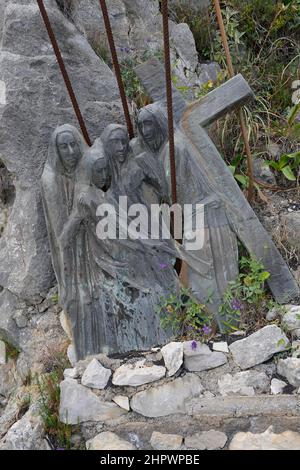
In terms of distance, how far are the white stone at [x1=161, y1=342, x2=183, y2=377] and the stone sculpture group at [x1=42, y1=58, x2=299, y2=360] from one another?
0.16m

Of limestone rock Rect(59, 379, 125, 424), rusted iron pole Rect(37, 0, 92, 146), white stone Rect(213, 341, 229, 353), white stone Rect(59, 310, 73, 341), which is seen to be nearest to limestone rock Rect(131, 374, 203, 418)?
limestone rock Rect(59, 379, 125, 424)

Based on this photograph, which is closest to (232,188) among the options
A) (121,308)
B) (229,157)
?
(229,157)

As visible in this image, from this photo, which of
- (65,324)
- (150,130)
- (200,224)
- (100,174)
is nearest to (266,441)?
(200,224)

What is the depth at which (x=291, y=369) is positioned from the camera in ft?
12.0

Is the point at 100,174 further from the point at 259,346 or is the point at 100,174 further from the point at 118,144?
the point at 259,346

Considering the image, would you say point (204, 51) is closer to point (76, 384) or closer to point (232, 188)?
point (232, 188)

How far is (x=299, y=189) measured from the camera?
14.9 feet

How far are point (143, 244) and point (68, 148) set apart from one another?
0.79m

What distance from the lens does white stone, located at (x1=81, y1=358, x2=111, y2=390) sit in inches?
150

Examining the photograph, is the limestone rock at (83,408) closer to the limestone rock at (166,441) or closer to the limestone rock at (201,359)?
the limestone rock at (166,441)

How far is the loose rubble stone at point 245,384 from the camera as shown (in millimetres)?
3709
